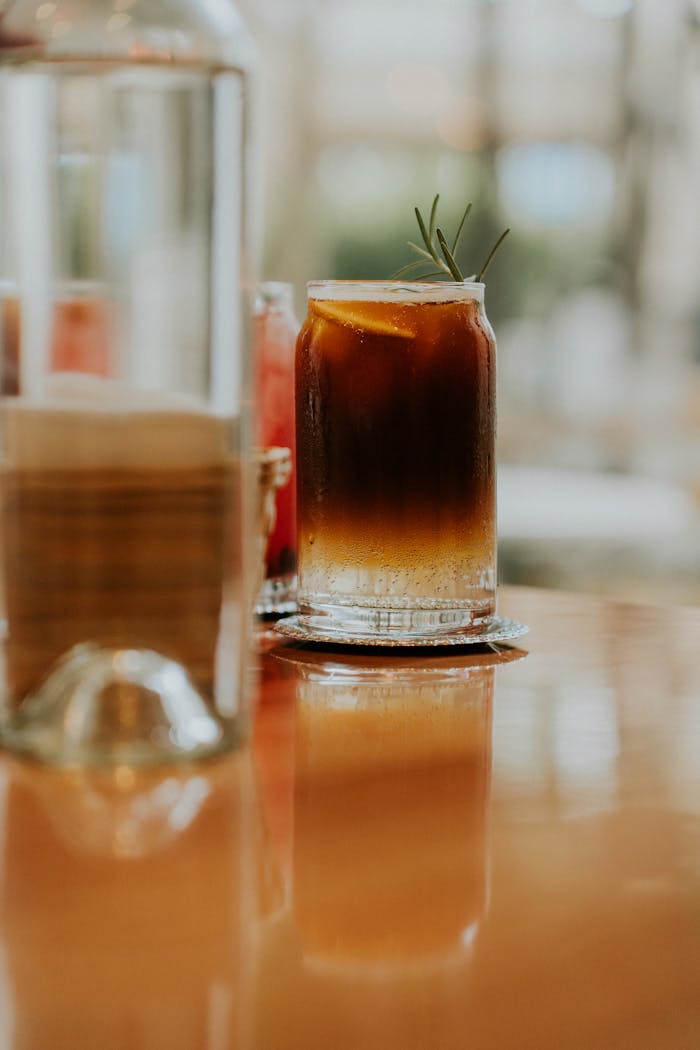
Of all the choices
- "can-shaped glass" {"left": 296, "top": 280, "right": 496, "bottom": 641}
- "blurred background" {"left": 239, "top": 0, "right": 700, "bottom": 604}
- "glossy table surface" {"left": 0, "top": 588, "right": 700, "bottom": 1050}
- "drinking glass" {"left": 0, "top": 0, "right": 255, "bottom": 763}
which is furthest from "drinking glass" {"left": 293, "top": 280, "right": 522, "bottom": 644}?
"blurred background" {"left": 239, "top": 0, "right": 700, "bottom": 604}

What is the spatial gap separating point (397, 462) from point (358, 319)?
0.25ft

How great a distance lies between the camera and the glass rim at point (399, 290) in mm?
759

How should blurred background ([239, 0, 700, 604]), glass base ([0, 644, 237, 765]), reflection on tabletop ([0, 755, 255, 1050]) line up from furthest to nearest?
1. blurred background ([239, 0, 700, 604])
2. glass base ([0, 644, 237, 765])
3. reflection on tabletop ([0, 755, 255, 1050])

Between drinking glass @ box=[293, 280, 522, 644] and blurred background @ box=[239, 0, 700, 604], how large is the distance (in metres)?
3.69

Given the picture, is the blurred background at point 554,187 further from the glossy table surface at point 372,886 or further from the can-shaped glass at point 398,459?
the glossy table surface at point 372,886

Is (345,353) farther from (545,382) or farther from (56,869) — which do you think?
(545,382)

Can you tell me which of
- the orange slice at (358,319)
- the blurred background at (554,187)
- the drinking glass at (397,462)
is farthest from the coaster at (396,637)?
the blurred background at (554,187)

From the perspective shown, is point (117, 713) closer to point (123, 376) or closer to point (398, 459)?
point (123, 376)

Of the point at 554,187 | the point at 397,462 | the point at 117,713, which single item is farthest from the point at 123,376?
the point at 554,187

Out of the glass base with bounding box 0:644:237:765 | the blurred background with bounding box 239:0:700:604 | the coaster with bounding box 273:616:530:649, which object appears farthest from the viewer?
the blurred background with bounding box 239:0:700:604

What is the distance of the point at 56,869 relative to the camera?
1.35ft

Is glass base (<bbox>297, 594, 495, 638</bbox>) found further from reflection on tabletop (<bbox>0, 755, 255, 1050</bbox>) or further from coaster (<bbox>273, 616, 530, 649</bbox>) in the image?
reflection on tabletop (<bbox>0, 755, 255, 1050</bbox>)

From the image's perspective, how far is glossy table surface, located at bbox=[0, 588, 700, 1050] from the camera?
0.32 m

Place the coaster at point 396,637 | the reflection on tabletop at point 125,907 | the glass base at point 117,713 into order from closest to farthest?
the reflection on tabletop at point 125,907 < the glass base at point 117,713 < the coaster at point 396,637
